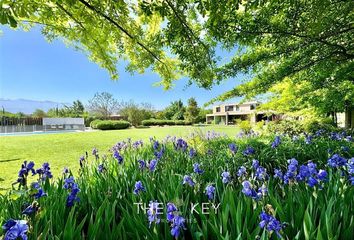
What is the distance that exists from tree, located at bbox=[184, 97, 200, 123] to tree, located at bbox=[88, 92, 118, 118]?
1494 cm

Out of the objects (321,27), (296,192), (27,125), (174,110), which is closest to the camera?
(296,192)

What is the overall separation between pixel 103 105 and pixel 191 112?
1810cm

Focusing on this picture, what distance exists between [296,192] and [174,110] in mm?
53912

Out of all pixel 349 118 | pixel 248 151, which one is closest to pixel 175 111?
pixel 349 118

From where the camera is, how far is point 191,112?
1891 inches

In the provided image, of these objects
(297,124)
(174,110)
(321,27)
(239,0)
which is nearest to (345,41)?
(321,27)

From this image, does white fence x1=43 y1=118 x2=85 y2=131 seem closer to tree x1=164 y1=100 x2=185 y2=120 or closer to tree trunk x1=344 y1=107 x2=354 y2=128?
tree x1=164 y1=100 x2=185 y2=120

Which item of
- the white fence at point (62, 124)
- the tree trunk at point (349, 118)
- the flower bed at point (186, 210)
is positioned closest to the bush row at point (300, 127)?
the tree trunk at point (349, 118)

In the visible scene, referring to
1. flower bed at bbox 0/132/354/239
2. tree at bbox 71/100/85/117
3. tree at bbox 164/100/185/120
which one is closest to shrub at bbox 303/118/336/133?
flower bed at bbox 0/132/354/239

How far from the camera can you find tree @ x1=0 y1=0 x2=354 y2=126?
9.47 ft

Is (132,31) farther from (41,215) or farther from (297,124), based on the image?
(297,124)

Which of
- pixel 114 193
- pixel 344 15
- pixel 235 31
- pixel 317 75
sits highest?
pixel 344 15

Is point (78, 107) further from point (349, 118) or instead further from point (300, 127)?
point (349, 118)

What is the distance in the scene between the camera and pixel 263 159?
3379mm
